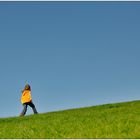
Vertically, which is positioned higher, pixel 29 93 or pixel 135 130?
pixel 29 93

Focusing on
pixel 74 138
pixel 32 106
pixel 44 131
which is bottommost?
pixel 74 138

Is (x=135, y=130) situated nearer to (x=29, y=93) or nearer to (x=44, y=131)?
(x=44, y=131)

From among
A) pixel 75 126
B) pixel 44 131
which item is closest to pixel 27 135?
pixel 44 131

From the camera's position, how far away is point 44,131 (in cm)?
1544

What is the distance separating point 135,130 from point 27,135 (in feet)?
10.8

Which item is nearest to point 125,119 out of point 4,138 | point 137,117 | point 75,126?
point 137,117

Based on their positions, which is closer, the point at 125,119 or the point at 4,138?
the point at 4,138

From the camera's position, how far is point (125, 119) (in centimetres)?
1648

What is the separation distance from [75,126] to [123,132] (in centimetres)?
236

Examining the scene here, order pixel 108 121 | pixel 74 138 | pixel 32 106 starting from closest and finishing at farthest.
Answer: pixel 74 138
pixel 108 121
pixel 32 106

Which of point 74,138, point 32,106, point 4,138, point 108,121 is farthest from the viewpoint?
point 32,106

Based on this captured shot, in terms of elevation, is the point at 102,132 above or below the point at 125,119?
below

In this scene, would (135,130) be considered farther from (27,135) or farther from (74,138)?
(27,135)

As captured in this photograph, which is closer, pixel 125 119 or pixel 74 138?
pixel 74 138
